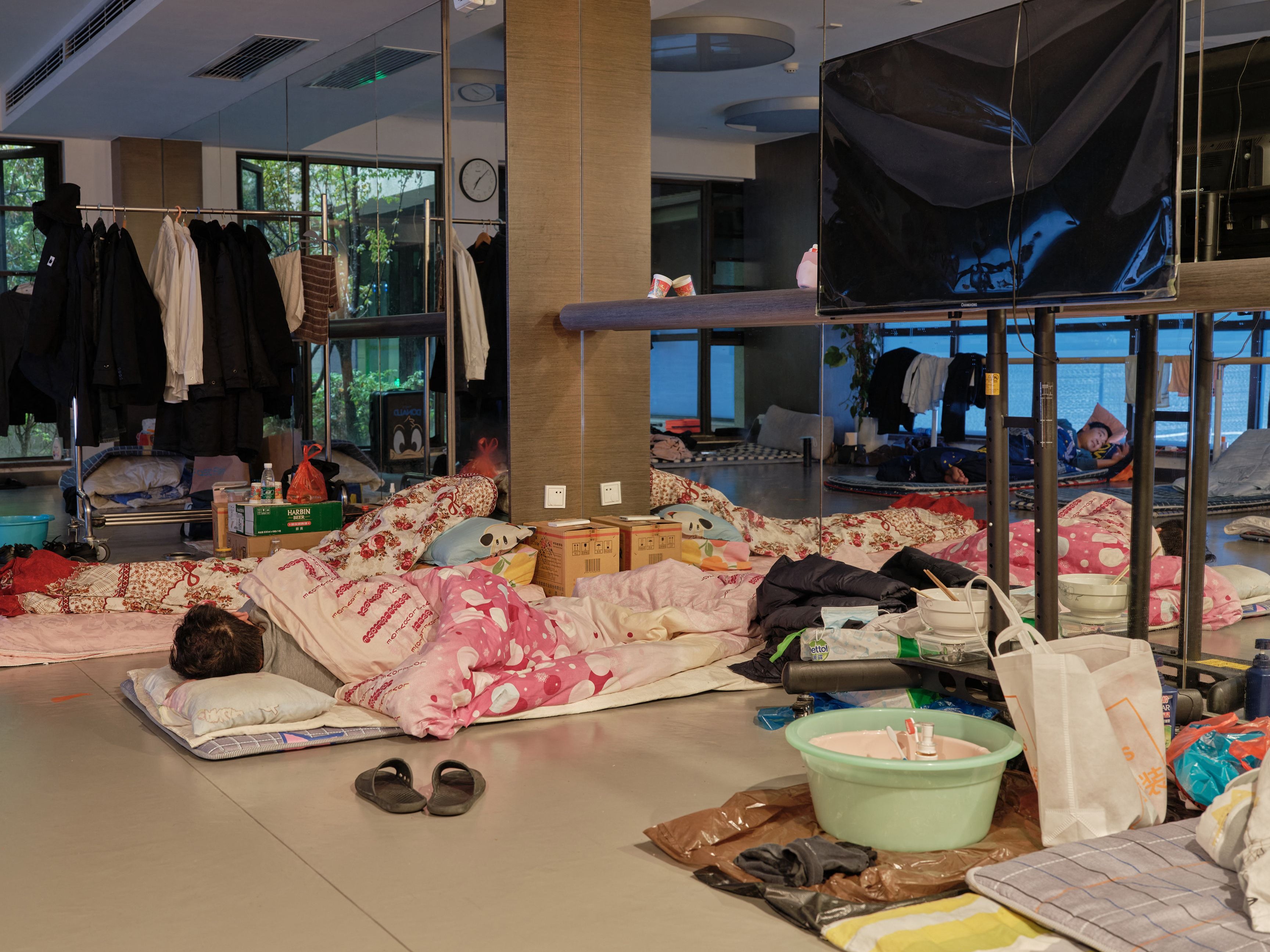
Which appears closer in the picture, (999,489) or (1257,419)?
(999,489)

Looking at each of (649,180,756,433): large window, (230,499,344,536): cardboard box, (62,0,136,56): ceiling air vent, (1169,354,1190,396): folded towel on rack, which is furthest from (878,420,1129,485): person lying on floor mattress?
(62,0,136,56): ceiling air vent

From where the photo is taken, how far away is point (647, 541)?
549cm

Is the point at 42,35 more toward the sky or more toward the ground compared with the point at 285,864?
more toward the sky

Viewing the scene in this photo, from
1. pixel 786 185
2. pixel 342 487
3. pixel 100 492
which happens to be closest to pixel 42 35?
pixel 100 492

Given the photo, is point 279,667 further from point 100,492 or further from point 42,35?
point 42,35

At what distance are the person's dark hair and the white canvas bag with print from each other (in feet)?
7.27

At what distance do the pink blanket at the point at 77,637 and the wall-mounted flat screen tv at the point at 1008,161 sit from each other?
2.93 m

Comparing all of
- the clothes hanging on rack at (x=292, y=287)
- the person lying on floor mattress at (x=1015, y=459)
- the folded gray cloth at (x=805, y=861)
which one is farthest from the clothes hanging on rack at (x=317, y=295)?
the folded gray cloth at (x=805, y=861)

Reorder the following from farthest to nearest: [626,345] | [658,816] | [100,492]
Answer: [100,492] → [626,345] → [658,816]

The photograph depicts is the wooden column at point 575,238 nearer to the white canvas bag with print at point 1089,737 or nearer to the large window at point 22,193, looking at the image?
the white canvas bag with print at point 1089,737

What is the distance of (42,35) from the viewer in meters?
7.66

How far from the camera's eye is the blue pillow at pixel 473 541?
5309 millimetres

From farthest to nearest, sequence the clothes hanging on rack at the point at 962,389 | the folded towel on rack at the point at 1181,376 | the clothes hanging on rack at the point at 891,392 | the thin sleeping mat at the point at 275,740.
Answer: the clothes hanging on rack at the point at 891,392, the clothes hanging on rack at the point at 962,389, the folded towel on rack at the point at 1181,376, the thin sleeping mat at the point at 275,740

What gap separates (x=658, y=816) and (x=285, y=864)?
826mm
